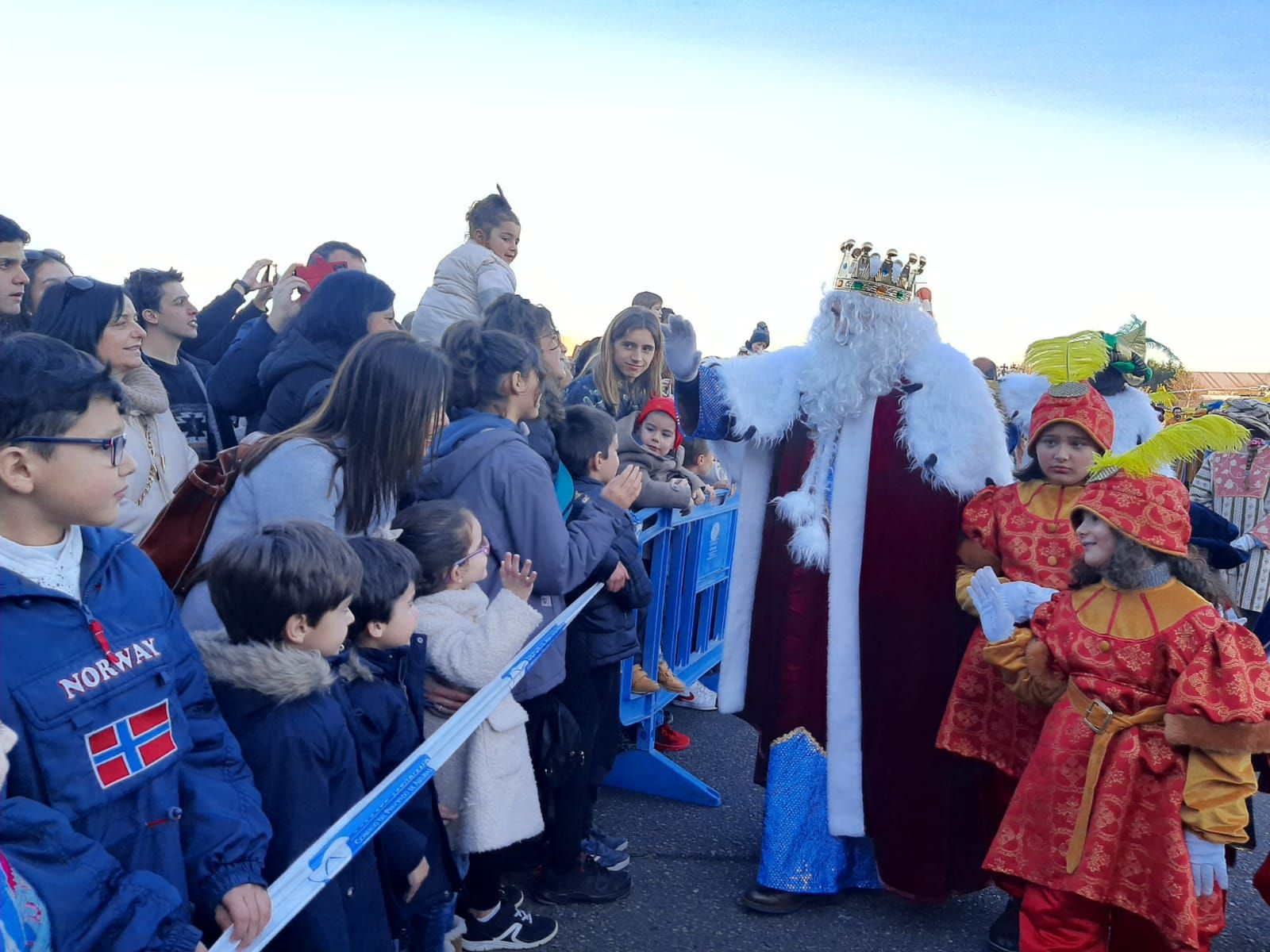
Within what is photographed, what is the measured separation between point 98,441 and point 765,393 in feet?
8.26

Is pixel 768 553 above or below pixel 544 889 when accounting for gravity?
above

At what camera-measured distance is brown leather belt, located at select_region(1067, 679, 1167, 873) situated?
295 cm

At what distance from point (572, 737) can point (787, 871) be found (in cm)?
89

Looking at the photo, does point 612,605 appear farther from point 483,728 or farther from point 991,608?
point 991,608

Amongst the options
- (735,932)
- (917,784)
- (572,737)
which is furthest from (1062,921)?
(572,737)

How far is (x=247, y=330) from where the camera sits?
4328 millimetres

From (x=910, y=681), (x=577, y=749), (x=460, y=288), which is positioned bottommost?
(x=577, y=749)

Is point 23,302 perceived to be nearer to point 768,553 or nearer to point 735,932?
point 768,553

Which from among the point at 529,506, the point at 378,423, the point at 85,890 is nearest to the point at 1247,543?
the point at 529,506

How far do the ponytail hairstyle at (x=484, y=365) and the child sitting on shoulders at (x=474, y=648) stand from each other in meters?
0.46

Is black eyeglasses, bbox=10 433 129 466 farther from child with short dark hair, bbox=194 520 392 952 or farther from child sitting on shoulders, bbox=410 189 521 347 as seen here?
child sitting on shoulders, bbox=410 189 521 347

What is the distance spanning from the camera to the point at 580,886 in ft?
12.2

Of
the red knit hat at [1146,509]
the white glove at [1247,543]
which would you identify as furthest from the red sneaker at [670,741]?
the white glove at [1247,543]

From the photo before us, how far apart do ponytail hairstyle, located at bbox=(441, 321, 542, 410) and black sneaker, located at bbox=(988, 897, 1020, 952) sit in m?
2.26
